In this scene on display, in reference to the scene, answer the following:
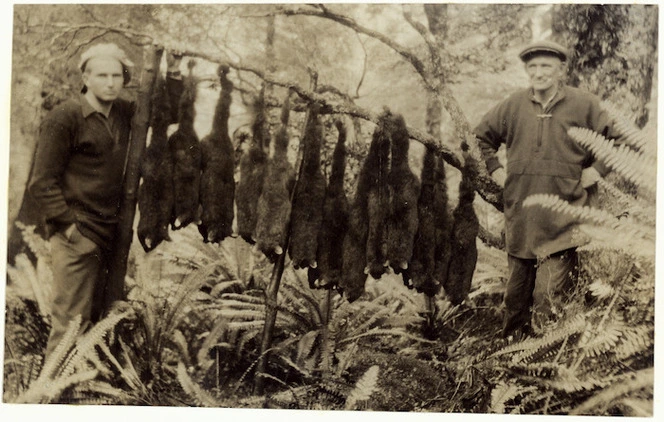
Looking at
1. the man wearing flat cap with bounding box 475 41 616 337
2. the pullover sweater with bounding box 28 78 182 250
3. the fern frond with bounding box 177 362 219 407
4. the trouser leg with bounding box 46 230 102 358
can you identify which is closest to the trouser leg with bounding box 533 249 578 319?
the man wearing flat cap with bounding box 475 41 616 337

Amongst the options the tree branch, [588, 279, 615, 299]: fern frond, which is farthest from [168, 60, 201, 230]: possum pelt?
[588, 279, 615, 299]: fern frond

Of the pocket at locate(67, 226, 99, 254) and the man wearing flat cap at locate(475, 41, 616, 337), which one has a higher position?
the man wearing flat cap at locate(475, 41, 616, 337)

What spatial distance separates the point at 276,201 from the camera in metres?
3.65

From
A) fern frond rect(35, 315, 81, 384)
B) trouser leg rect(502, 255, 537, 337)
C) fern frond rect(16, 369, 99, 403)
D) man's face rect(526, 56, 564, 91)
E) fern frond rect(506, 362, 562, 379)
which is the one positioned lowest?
fern frond rect(16, 369, 99, 403)

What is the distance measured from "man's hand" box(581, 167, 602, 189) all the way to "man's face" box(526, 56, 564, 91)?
0.47 meters

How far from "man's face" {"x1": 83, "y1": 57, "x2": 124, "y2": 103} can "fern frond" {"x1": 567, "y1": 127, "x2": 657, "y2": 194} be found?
2316 millimetres

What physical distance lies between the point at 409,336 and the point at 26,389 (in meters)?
1.99

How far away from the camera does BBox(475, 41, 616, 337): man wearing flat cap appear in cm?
360

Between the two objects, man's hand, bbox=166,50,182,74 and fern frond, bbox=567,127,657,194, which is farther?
man's hand, bbox=166,50,182,74

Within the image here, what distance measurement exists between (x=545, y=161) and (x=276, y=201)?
1.38 meters

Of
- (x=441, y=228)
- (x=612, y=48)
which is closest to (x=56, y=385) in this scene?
(x=441, y=228)

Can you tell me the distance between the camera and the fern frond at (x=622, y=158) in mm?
3588

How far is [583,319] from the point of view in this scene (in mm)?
3625

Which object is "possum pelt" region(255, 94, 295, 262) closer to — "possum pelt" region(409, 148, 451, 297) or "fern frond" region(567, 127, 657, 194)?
"possum pelt" region(409, 148, 451, 297)
